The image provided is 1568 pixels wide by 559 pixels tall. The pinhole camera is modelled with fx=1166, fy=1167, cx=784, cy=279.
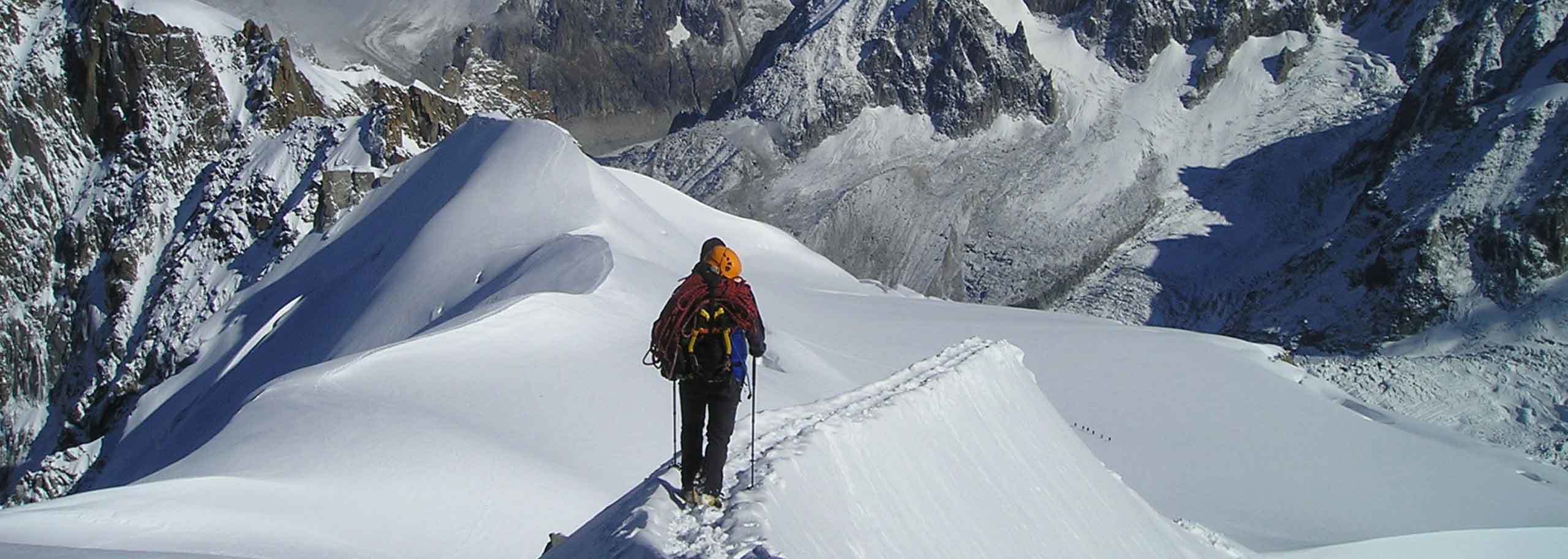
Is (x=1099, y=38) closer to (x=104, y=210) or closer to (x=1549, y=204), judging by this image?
(x=1549, y=204)

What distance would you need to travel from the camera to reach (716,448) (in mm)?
9234

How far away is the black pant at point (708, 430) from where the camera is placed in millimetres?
9258

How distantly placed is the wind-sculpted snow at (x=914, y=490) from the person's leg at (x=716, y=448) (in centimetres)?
20

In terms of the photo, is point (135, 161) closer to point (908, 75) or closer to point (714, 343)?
point (714, 343)

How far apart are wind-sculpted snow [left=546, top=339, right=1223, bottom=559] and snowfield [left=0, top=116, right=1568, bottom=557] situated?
4 centimetres

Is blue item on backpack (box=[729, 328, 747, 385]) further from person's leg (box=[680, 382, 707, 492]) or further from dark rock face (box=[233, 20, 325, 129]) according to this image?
dark rock face (box=[233, 20, 325, 129])

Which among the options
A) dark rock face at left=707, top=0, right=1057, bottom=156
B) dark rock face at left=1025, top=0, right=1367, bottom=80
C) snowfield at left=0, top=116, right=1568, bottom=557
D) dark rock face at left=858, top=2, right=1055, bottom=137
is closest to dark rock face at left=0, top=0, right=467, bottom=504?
snowfield at left=0, top=116, right=1568, bottom=557

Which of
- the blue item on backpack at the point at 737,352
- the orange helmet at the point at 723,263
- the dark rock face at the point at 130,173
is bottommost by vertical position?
the blue item on backpack at the point at 737,352

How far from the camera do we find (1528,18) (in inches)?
4601

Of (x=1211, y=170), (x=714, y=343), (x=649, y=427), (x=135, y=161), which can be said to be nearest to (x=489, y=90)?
(x=135, y=161)

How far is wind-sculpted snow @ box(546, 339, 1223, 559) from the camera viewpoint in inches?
341

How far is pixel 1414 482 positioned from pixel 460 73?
9904 centimetres

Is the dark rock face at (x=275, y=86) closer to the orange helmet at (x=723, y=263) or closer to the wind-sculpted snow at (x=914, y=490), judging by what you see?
the wind-sculpted snow at (x=914, y=490)

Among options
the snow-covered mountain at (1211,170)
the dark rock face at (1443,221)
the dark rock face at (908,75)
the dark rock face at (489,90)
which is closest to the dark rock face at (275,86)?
the dark rock face at (489,90)
